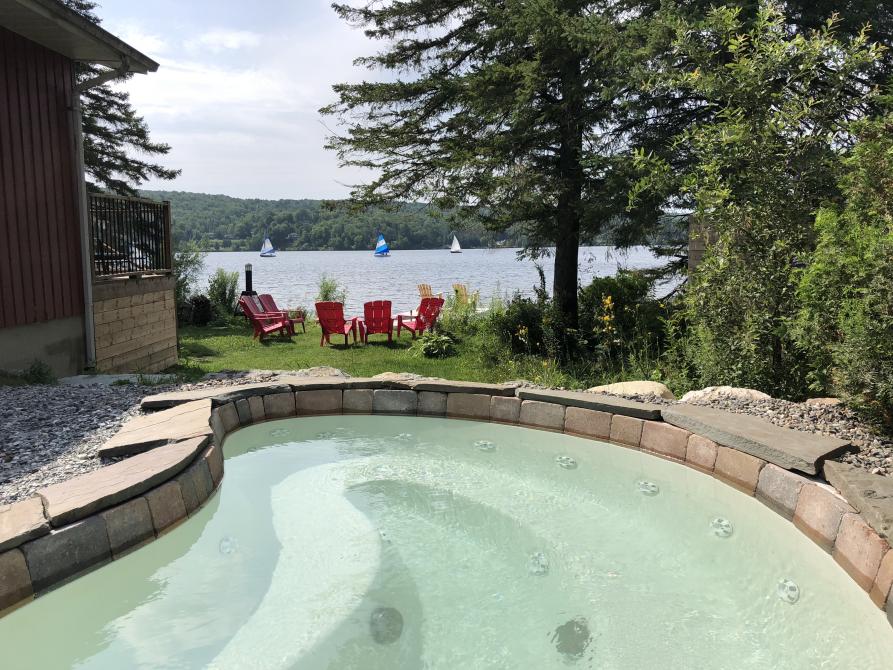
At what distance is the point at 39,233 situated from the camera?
681 cm

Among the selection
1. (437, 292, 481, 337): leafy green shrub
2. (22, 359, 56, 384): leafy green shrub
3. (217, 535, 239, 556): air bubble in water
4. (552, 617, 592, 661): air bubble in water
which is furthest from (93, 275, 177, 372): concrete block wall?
(552, 617, 592, 661): air bubble in water

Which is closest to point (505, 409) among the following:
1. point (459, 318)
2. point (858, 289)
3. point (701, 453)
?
point (701, 453)

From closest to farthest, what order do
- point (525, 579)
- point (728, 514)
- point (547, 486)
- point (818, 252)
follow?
point (525, 579)
point (728, 514)
point (547, 486)
point (818, 252)

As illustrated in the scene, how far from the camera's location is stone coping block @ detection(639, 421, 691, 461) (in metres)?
4.34

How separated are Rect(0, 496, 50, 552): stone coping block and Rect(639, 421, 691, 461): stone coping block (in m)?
3.68

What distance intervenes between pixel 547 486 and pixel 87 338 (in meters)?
6.08

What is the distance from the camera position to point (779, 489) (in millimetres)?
3541

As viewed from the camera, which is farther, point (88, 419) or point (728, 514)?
point (88, 419)

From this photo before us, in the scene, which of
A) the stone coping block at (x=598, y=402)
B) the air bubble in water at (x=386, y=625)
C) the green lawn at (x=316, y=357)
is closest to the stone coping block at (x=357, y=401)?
the stone coping block at (x=598, y=402)

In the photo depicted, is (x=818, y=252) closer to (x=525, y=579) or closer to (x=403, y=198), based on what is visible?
(x=525, y=579)

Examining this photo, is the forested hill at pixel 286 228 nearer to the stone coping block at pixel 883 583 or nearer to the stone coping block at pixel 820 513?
the stone coping block at pixel 820 513

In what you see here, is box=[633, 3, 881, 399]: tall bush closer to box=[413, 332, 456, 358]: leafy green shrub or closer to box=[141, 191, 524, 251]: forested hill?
box=[413, 332, 456, 358]: leafy green shrub

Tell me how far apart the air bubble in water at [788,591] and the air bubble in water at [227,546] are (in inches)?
101

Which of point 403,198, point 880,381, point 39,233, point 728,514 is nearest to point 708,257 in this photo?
point 880,381
